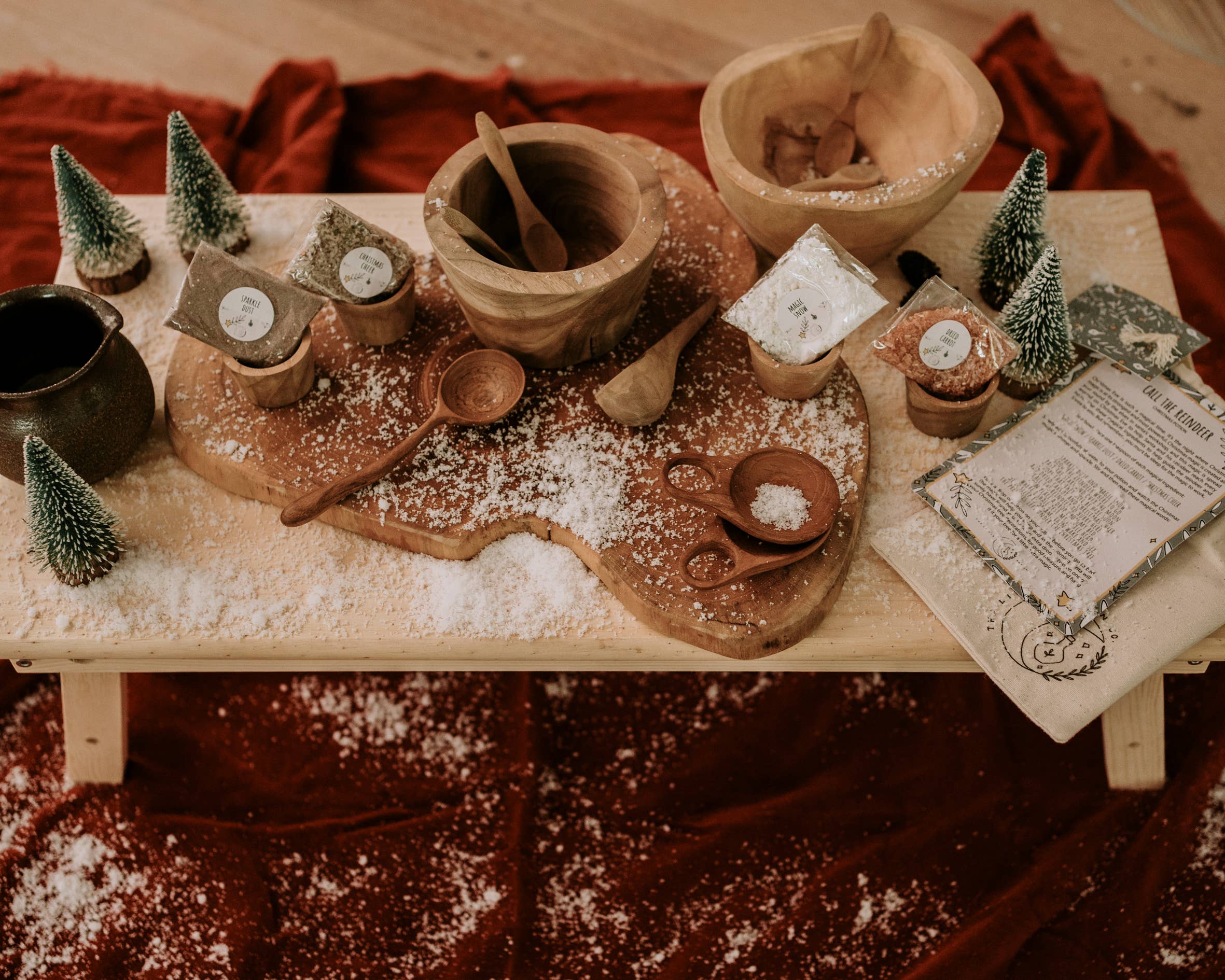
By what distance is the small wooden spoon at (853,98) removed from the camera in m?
1.36

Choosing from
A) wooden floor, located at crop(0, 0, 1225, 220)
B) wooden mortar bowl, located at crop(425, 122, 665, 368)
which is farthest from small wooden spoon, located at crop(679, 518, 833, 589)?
wooden floor, located at crop(0, 0, 1225, 220)

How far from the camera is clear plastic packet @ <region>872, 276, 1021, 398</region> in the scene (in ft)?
3.92

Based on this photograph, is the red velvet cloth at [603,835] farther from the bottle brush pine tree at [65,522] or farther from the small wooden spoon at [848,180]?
the small wooden spoon at [848,180]

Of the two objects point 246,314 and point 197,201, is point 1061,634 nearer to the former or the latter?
point 246,314

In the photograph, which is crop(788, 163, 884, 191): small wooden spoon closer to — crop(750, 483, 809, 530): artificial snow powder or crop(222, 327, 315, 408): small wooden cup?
crop(750, 483, 809, 530): artificial snow powder

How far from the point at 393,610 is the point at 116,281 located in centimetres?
68

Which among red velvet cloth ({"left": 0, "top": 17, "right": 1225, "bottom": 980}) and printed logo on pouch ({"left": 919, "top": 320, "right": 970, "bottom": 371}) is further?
red velvet cloth ({"left": 0, "top": 17, "right": 1225, "bottom": 980})

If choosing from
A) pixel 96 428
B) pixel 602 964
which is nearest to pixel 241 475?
pixel 96 428

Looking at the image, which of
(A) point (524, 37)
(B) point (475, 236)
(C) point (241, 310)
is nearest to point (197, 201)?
(C) point (241, 310)

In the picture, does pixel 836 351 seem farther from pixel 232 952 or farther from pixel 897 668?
pixel 232 952

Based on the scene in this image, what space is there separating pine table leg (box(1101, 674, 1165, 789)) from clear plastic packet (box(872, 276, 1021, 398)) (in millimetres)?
647

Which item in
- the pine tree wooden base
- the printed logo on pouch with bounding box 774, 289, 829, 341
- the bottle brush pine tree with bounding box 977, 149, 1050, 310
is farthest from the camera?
the pine tree wooden base

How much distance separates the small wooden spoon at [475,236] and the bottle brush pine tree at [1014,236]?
0.69 m

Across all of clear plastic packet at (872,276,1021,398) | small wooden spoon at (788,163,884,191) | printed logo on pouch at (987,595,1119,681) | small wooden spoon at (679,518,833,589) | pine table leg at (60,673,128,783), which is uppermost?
small wooden spoon at (788,163,884,191)
